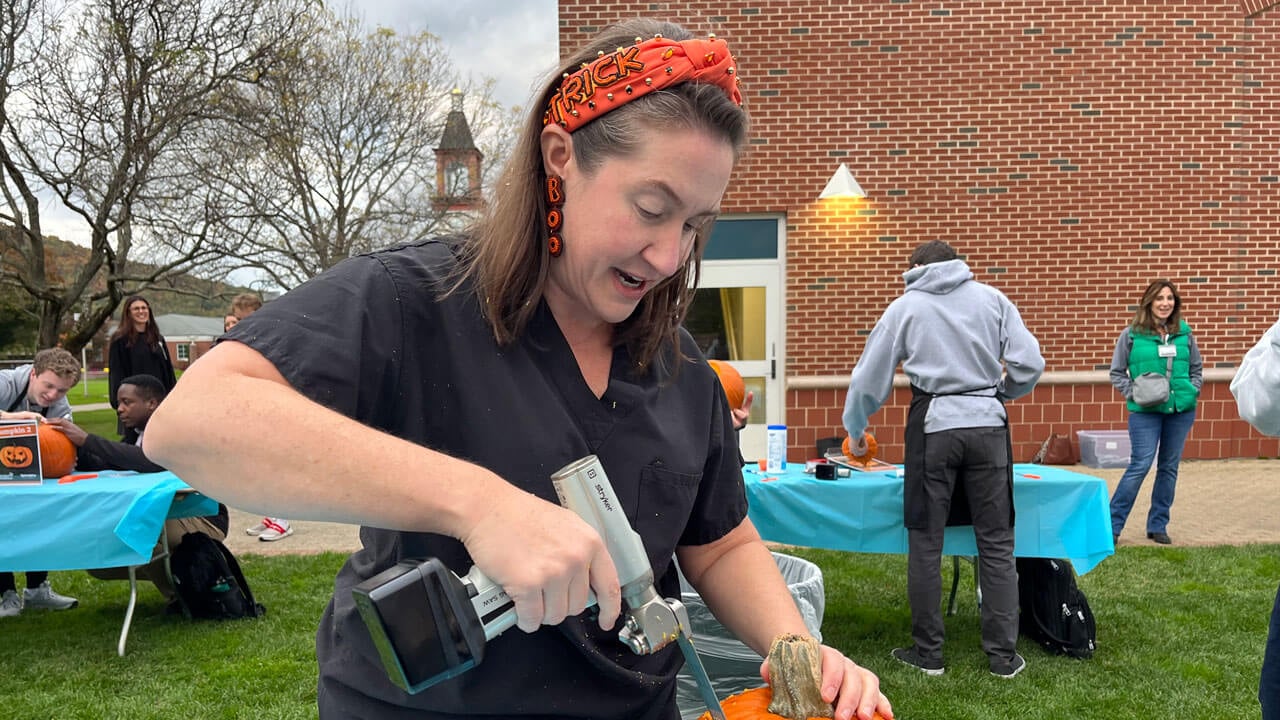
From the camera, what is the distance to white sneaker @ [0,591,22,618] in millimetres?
5637

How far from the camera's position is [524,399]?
1.12m

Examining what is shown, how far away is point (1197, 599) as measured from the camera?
5.55 metres

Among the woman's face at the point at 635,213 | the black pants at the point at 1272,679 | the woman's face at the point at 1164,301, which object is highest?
the woman's face at the point at 635,213

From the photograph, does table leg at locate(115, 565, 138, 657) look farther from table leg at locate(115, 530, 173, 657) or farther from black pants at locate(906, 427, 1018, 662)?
black pants at locate(906, 427, 1018, 662)

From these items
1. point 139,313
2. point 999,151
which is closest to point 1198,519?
point 999,151

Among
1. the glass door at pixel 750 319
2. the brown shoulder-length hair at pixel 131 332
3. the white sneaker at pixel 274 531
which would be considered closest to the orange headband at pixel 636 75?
the white sneaker at pixel 274 531

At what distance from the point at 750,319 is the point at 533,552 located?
9691mm

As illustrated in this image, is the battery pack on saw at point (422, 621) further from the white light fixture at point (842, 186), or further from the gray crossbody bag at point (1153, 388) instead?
the white light fixture at point (842, 186)

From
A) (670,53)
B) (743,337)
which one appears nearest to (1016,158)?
(743,337)

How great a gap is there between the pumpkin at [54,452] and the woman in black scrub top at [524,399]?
15.8 feet

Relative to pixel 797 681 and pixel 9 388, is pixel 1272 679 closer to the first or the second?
pixel 797 681

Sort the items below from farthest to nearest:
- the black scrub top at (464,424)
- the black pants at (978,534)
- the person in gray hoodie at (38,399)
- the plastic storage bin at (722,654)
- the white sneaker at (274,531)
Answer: the white sneaker at (274,531), the person in gray hoodie at (38,399), the black pants at (978,534), the plastic storage bin at (722,654), the black scrub top at (464,424)

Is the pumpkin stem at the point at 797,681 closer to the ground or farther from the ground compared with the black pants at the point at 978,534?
farther from the ground

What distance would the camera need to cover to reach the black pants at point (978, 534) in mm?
4465
